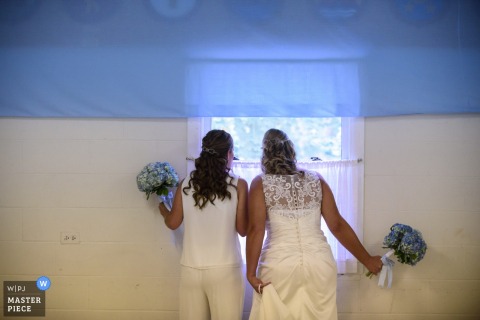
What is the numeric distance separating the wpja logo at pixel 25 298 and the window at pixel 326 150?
1470mm

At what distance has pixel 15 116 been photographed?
326 centimetres

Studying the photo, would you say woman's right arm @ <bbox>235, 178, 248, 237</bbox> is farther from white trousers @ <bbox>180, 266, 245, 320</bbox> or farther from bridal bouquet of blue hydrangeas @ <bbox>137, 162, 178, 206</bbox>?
bridal bouquet of blue hydrangeas @ <bbox>137, 162, 178, 206</bbox>

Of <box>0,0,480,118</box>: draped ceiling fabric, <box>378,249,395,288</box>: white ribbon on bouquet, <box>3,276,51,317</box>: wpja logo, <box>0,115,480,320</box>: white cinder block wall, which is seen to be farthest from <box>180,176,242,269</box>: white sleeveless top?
<box>3,276,51,317</box>: wpja logo

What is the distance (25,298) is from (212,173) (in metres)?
1.87

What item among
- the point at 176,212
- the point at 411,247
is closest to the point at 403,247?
the point at 411,247

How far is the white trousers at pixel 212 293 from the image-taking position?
102 inches

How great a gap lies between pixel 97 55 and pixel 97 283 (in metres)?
1.70

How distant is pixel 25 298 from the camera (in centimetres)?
331

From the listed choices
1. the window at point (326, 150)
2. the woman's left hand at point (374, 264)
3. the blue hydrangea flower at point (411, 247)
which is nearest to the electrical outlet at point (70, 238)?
the window at point (326, 150)

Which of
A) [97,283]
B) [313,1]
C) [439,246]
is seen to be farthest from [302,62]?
[97,283]

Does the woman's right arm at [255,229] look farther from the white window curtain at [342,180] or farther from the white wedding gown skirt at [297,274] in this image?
the white window curtain at [342,180]

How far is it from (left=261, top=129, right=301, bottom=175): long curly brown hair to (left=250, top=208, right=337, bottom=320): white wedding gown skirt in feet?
0.89

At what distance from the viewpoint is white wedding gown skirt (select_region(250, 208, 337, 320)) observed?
256cm

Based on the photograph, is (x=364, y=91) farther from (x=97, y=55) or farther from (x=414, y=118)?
(x=97, y=55)
